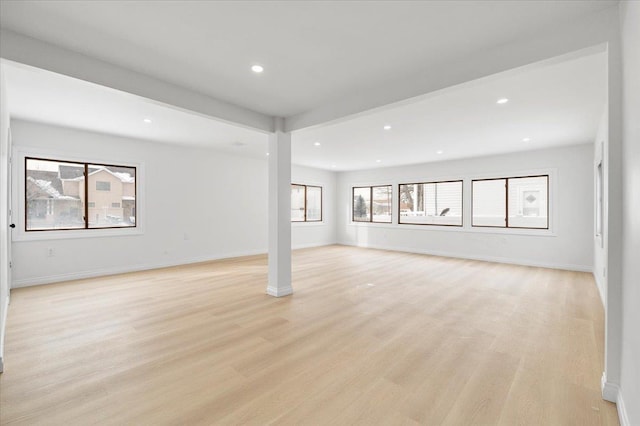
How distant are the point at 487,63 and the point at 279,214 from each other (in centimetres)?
292

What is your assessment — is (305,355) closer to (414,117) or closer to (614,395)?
(614,395)

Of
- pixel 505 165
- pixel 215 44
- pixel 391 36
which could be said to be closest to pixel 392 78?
A: pixel 391 36

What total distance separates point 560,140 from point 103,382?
25.1 ft

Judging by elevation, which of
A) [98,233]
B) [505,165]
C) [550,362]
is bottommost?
[550,362]

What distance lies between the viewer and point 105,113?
4215 millimetres

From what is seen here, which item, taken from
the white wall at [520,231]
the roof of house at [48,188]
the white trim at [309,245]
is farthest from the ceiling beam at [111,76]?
the white wall at [520,231]

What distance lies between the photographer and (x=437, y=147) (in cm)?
621

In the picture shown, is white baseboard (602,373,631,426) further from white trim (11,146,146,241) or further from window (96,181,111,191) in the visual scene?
window (96,181,111,191)

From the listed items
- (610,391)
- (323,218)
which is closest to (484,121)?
(610,391)

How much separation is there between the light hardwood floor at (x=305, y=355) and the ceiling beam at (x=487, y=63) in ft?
7.94

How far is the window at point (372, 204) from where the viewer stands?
371 inches

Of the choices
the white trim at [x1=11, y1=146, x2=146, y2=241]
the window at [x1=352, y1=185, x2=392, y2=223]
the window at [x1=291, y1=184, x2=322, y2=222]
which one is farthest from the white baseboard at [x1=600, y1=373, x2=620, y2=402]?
the window at [x1=291, y1=184, x2=322, y2=222]

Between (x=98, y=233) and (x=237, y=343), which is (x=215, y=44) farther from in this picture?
(x=98, y=233)

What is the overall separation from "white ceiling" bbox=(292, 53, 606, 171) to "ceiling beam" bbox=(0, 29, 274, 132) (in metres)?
1.13
